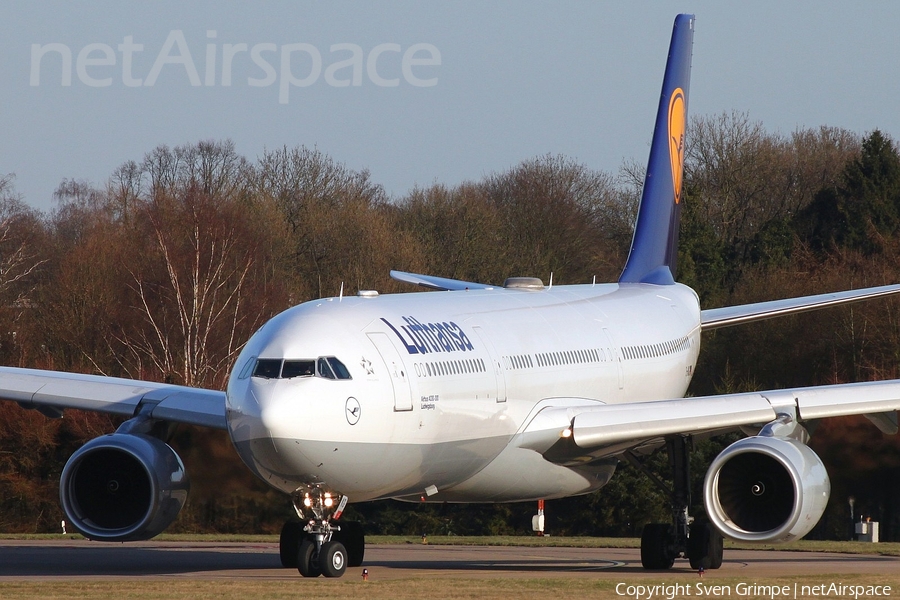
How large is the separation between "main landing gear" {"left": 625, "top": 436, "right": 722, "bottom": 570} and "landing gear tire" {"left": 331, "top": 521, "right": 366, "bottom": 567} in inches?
148

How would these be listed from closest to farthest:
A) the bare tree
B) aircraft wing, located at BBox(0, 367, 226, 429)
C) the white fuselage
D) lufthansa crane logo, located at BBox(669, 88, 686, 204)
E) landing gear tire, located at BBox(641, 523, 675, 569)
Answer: the white fuselage < aircraft wing, located at BBox(0, 367, 226, 429) < landing gear tire, located at BBox(641, 523, 675, 569) < lufthansa crane logo, located at BBox(669, 88, 686, 204) < the bare tree

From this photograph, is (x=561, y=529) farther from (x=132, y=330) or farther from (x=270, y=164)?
(x=270, y=164)

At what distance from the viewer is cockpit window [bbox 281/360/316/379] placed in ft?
→ 49.5

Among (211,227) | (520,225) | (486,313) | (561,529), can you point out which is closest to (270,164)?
(520,225)

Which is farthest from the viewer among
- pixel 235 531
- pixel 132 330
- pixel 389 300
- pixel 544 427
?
pixel 132 330

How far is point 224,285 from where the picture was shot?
159 ft

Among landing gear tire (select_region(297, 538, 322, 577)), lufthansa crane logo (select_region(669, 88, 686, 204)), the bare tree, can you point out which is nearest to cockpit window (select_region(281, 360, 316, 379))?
landing gear tire (select_region(297, 538, 322, 577))

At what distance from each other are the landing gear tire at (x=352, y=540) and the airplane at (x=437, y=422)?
0.09ft

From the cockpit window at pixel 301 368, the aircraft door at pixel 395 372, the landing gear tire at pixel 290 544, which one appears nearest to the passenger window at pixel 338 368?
the cockpit window at pixel 301 368

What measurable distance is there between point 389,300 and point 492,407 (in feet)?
5.94

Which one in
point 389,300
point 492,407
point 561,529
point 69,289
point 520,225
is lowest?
point 561,529

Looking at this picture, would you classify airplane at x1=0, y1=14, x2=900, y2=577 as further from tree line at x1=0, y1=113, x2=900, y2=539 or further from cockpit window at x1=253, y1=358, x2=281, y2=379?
tree line at x1=0, y1=113, x2=900, y2=539

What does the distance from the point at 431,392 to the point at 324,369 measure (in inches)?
69.0

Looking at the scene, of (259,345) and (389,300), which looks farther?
(389,300)
